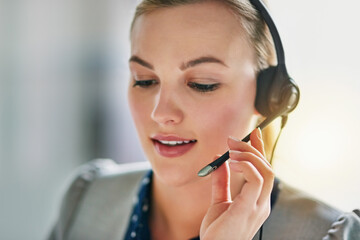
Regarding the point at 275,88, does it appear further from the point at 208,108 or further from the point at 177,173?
the point at 177,173

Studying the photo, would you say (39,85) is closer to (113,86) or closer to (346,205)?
(113,86)

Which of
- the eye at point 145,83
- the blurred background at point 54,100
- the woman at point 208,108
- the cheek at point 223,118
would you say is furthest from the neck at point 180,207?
the blurred background at point 54,100

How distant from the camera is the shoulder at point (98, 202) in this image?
1212 millimetres

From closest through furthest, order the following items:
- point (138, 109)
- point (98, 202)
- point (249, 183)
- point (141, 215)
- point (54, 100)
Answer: point (249, 183)
point (138, 109)
point (141, 215)
point (98, 202)
point (54, 100)

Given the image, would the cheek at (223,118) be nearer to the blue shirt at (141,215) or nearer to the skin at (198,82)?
the skin at (198,82)

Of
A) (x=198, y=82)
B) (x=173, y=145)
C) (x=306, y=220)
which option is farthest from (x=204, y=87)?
(x=306, y=220)

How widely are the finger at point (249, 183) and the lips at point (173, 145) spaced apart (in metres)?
0.17

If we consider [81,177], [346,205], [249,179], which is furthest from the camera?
[81,177]

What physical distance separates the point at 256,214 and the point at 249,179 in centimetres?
6

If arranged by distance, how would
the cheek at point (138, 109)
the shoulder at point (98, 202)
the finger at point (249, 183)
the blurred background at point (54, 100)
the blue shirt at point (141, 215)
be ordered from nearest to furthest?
the finger at point (249, 183) < the cheek at point (138, 109) < the blue shirt at point (141, 215) < the shoulder at point (98, 202) < the blurred background at point (54, 100)

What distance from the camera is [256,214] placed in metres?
0.75

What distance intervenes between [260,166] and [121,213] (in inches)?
22.2

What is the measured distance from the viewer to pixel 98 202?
129 cm

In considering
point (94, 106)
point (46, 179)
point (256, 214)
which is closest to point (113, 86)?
point (94, 106)
